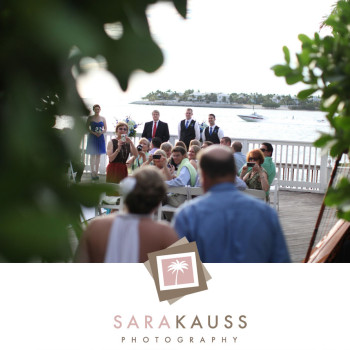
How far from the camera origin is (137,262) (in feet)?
5.51

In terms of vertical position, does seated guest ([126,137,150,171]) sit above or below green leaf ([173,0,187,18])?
below

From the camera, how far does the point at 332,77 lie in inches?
45.7

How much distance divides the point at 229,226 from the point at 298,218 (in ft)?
18.5

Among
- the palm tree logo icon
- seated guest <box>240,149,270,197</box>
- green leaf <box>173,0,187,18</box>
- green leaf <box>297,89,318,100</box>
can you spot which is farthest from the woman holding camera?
green leaf <box>173,0,187,18</box>

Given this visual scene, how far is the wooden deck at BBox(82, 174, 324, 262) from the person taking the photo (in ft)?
18.6

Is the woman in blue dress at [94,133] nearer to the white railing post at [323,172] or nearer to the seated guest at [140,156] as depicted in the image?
the seated guest at [140,156]

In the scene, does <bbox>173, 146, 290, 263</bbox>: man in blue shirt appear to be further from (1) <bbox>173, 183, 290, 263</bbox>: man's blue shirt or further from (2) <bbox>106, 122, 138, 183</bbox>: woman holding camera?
(2) <bbox>106, 122, 138, 183</bbox>: woman holding camera

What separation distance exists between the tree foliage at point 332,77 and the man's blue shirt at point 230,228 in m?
0.51

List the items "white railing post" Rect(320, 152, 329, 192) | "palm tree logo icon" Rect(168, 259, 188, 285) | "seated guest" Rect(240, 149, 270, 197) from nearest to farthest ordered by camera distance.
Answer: "palm tree logo icon" Rect(168, 259, 188, 285) → "seated guest" Rect(240, 149, 270, 197) → "white railing post" Rect(320, 152, 329, 192)

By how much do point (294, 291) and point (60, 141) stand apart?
143 centimetres

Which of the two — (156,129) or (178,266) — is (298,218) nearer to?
(156,129)

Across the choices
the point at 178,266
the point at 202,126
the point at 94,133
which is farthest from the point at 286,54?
the point at 202,126

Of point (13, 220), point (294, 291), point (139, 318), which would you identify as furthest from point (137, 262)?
point (13, 220)

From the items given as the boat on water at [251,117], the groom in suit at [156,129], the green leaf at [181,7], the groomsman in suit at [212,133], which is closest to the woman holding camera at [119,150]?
the groom in suit at [156,129]
